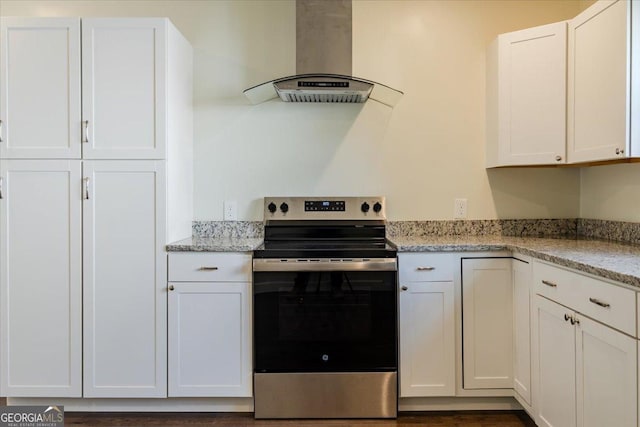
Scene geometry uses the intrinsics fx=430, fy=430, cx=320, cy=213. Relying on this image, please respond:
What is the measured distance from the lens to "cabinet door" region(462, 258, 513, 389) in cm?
227

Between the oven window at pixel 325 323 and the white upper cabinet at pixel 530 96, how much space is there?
109 cm

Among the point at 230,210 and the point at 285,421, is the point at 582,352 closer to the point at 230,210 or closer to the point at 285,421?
the point at 285,421

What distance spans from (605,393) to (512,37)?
1.90 metres

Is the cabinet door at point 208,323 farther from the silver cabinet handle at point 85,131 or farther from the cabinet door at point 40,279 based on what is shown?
the silver cabinet handle at point 85,131

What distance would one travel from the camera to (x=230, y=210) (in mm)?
2748

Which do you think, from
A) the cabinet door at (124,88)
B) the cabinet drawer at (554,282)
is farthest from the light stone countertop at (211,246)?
the cabinet drawer at (554,282)

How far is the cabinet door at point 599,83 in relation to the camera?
1.91m

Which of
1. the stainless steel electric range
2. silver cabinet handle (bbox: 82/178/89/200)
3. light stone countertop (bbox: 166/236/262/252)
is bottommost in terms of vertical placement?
the stainless steel electric range

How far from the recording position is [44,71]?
2.25 meters

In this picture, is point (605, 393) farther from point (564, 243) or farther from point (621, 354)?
point (564, 243)

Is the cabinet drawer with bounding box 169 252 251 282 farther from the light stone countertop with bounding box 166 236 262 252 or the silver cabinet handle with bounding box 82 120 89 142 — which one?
the silver cabinet handle with bounding box 82 120 89 142

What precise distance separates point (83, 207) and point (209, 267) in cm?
73

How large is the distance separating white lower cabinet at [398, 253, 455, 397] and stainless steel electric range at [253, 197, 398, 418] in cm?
7

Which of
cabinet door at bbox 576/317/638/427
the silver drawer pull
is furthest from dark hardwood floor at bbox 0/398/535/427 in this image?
the silver drawer pull
